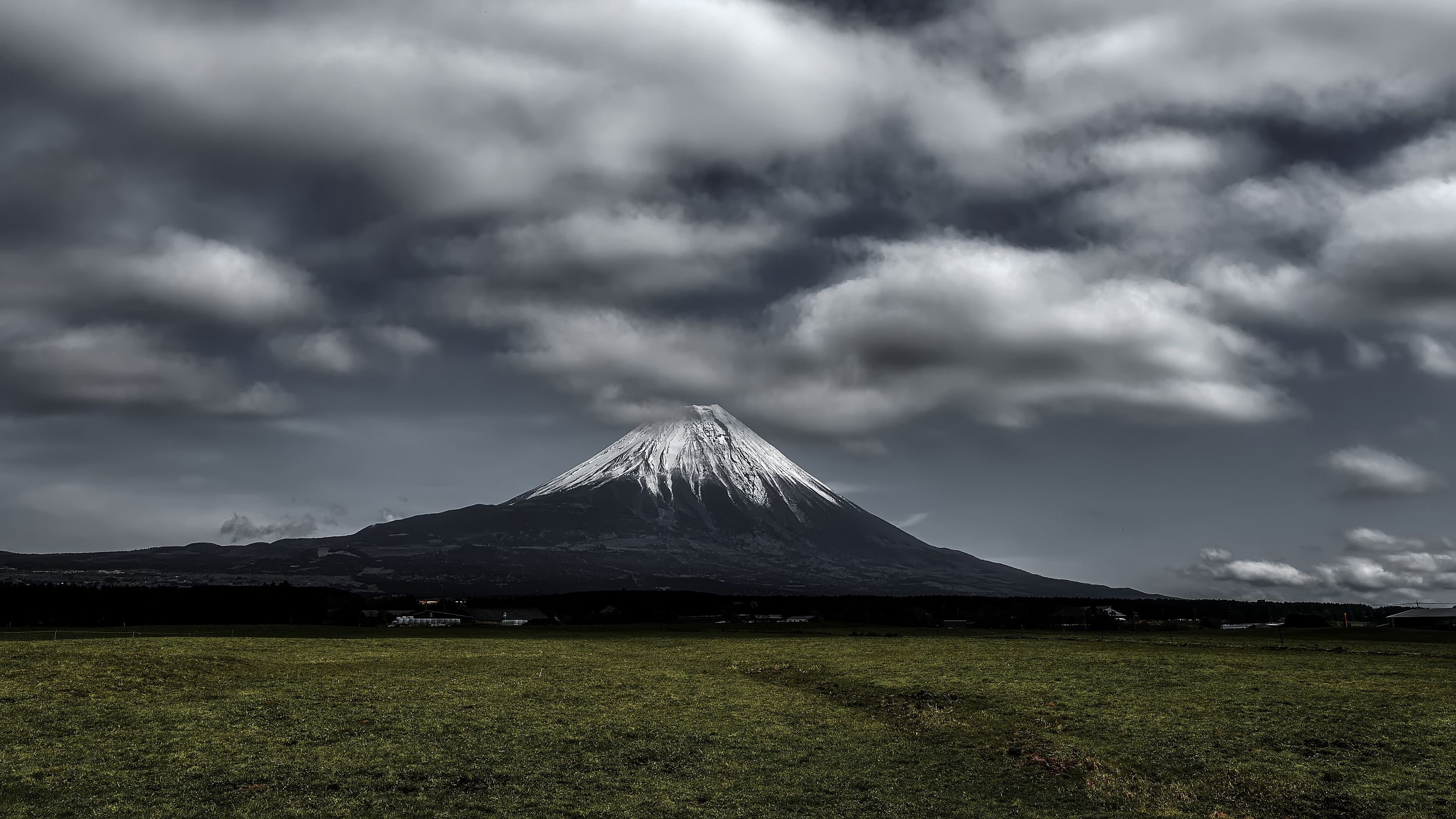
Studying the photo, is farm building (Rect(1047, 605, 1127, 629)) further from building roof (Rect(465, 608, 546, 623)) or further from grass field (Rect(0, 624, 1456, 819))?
building roof (Rect(465, 608, 546, 623))

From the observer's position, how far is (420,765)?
71.3ft

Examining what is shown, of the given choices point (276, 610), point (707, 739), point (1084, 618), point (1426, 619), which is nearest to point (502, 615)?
point (276, 610)

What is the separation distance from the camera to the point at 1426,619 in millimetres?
133625

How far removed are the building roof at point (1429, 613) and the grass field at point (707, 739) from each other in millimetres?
112674

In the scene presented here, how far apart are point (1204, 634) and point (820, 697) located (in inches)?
3223

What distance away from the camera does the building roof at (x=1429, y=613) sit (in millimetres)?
134000

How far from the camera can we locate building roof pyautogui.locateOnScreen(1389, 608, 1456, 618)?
134000mm

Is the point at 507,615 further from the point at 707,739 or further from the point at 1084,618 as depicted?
the point at 707,739

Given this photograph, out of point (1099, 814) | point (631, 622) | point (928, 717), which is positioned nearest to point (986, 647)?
point (928, 717)

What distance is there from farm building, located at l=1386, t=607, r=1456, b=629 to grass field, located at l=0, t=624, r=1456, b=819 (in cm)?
10657

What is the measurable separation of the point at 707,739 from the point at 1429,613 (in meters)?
156

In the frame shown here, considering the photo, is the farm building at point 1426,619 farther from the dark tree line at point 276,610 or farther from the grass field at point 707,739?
the grass field at point 707,739

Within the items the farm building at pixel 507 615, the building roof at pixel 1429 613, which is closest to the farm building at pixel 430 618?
the farm building at pixel 507 615

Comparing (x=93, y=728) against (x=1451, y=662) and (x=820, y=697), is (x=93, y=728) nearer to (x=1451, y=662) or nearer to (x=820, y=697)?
(x=820, y=697)
